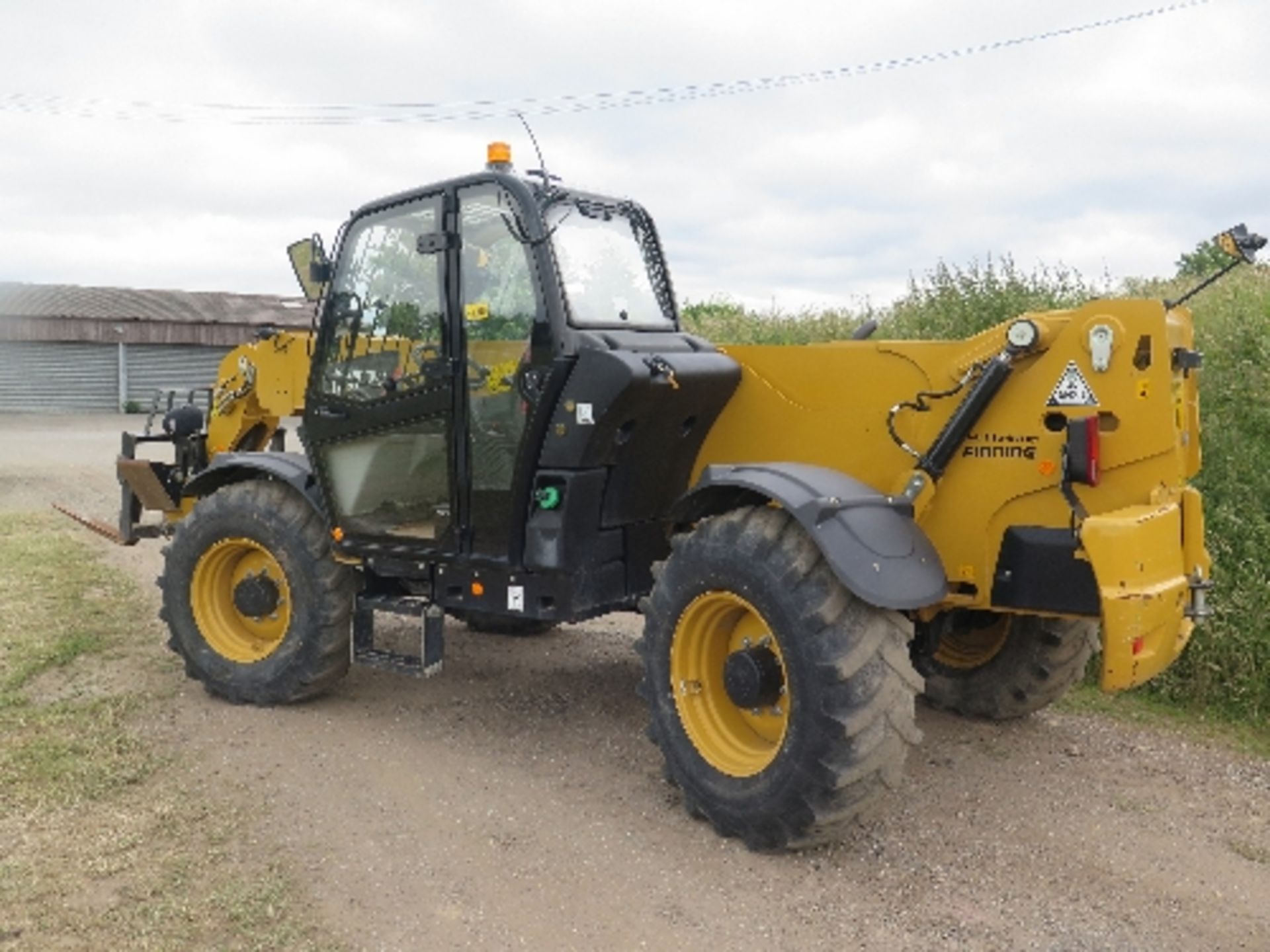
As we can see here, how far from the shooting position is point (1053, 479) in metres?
4.27

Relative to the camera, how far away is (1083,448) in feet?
13.4

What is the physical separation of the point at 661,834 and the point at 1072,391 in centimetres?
220

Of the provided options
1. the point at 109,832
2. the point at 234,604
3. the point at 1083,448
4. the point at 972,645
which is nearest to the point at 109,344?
the point at 234,604

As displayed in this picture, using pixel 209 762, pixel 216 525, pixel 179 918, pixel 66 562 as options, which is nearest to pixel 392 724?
pixel 209 762

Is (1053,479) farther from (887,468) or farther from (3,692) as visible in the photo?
(3,692)

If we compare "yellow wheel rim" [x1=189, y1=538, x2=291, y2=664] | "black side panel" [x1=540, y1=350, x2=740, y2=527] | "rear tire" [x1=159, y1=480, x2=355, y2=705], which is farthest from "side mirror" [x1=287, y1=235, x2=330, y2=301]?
"black side panel" [x1=540, y1=350, x2=740, y2=527]

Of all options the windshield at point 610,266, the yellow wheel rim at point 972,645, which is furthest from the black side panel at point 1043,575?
the windshield at point 610,266

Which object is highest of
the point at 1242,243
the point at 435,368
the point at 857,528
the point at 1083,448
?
the point at 1242,243

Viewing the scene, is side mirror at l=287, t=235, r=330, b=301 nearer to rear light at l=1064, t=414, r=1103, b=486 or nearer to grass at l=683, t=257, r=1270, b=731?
rear light at l=1064, t=414, r=1103, b=486

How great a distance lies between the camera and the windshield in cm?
508

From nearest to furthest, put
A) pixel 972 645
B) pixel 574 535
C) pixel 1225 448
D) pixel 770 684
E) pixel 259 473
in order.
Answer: pixel 770 684
pixel 574 535
pixel 972 645
pixel 259 473
pixel 1225 448

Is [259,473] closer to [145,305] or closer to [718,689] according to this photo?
[718,689]

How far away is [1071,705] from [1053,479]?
2.47m

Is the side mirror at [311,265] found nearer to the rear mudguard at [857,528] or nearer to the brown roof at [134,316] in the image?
the rear mudguard at [857,528]
